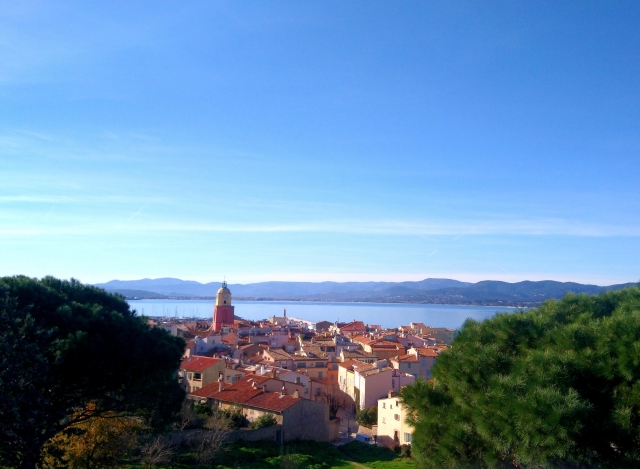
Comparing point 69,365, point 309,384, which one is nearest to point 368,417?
point 309,384

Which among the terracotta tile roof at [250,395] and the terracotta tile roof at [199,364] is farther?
the terracotta tile roof at [199,364]

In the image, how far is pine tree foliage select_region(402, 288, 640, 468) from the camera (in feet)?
18.8

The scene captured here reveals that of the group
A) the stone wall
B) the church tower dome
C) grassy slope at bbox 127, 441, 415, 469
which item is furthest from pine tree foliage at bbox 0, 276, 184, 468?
the church tower dome

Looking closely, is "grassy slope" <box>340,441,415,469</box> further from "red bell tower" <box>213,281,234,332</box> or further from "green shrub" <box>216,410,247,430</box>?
"red bell tower" <box>213,281,234,332</box>

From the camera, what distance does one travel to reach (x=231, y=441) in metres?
18.8

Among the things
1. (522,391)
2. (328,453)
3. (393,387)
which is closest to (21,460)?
(522,391)

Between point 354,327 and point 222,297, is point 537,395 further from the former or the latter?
point 354,327

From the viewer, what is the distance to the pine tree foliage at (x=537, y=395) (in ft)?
18.8

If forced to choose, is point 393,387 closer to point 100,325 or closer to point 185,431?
point 185,431

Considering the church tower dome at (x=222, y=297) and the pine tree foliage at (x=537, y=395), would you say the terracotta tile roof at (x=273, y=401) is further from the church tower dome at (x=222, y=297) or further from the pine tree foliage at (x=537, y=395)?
the church tower dome at (x=222, y=297)

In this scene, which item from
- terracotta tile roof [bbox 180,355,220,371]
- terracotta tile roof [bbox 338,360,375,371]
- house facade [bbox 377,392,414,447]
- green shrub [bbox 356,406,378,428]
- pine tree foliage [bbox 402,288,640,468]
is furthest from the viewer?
terracotta tile roof [bbox 338,360,375,371]

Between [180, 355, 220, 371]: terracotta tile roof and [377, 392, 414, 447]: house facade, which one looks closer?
[377, 392, 414, 447]: house facade

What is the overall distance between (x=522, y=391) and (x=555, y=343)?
1001 millimetres

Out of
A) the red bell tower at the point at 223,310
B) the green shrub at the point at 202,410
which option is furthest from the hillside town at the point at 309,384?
the red bell tower at the point at 223,310
